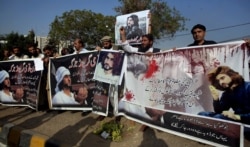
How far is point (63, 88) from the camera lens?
25.8 ft

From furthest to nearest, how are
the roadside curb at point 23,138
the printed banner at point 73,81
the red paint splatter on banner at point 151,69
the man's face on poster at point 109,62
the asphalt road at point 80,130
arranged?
1. the printed banner at point 73,81
2. the man's face on poster at point 109,62
3. the red paint splatter on banner at point 151,69
4. the roadside curb at point 23,138
5. the asphalt road at point 80,130

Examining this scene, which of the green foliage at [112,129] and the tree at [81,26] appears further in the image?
the tree at [81,26]

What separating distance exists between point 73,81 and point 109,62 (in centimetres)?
139

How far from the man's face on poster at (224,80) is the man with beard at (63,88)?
3.93 metres

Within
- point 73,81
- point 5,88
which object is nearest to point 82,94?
point 73,81

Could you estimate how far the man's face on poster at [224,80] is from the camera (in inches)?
178

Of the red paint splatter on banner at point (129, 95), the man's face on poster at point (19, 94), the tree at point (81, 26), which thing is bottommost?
the man's face on poster at point (19, 94)

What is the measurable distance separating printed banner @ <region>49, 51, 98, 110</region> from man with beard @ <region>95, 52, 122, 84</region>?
315 millimetres

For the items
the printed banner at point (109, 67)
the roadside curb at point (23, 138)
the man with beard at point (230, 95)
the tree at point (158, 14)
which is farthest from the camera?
the tree at point (158, 14)

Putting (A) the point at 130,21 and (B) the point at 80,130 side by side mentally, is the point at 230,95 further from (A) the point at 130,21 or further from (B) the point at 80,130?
(A) the point at 130,21

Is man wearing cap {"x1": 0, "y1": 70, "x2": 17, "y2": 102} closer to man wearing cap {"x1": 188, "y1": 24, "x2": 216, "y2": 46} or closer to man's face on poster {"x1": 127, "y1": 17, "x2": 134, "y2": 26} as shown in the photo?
man's face on poster {"x1": 127, "y1": 17, "x2": 134, "y2": 26}

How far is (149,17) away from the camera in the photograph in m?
6.98

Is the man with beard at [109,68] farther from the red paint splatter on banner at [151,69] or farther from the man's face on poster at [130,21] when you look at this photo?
the man's face on poster at [130,21]

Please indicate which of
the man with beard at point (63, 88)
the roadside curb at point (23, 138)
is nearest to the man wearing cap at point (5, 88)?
the man with beard at point (63, 88)
